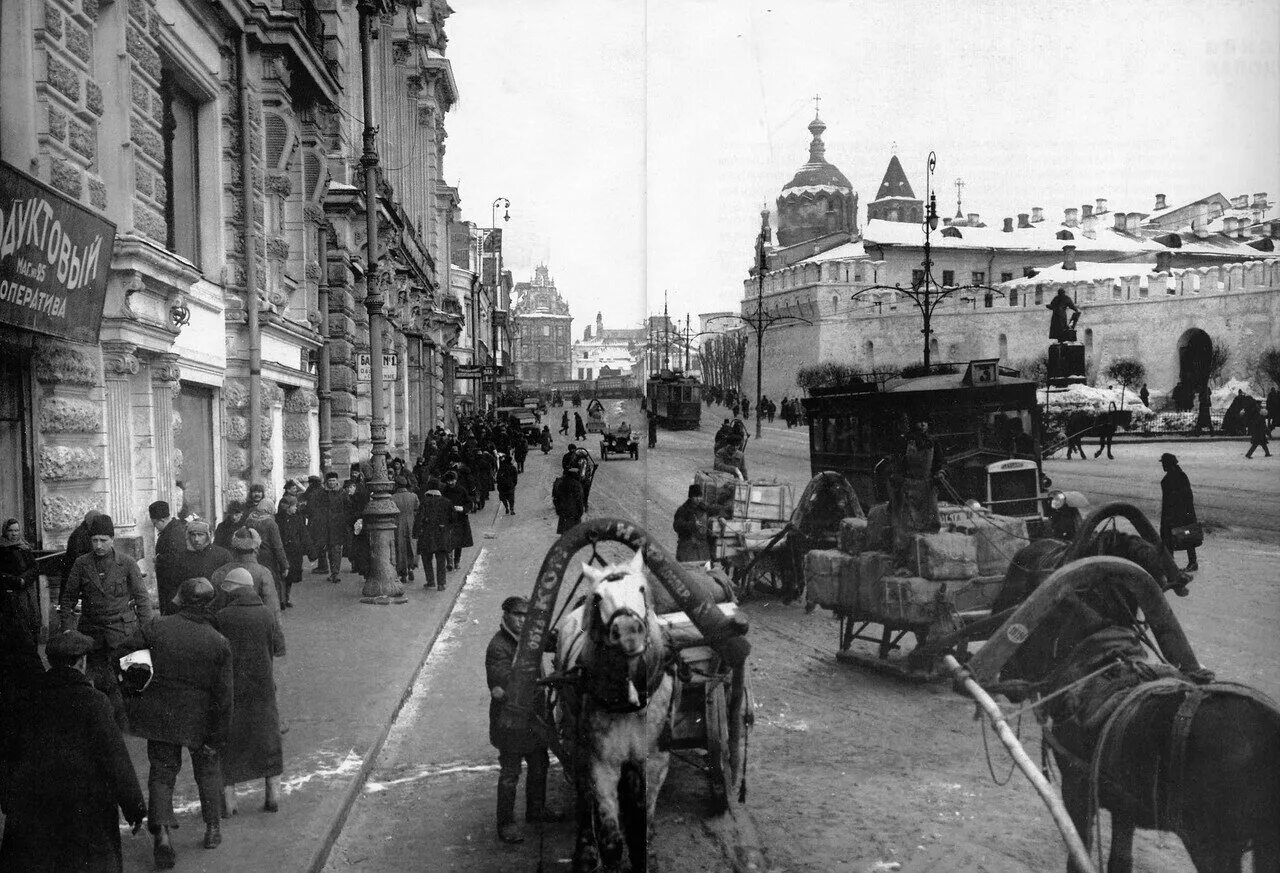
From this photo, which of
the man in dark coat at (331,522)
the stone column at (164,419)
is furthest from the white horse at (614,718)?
the man in dark coat at (331,522)

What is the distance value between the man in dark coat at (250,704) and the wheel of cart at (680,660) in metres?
1.66

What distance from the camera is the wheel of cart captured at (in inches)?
220

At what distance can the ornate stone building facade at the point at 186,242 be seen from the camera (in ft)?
26.4

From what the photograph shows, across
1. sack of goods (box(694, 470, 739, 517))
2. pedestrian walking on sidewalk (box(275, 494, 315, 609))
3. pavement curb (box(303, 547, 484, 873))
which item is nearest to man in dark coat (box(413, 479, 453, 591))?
pedestrian walking on sidewalk (box(275, 494, 315, 609))

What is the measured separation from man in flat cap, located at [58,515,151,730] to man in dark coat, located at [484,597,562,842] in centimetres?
292

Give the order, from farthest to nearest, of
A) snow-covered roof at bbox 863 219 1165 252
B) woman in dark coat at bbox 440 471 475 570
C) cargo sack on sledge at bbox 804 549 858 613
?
woman in dark coat at bbox 440 471 475 570 → snow-covered roof at bbox 863 219 1165 252 → cargo sack on sledge at bbox 804 549 858 613

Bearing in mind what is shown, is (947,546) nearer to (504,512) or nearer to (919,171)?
(919,171)

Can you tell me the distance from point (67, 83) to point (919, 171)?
7.65 meters

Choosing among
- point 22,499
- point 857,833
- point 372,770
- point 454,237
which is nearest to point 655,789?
point 857,833

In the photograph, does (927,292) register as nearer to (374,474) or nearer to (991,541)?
(991,541)

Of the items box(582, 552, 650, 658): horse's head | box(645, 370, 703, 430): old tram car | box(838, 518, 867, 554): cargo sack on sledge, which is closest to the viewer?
box(582, 552, 650, 658): horse's head

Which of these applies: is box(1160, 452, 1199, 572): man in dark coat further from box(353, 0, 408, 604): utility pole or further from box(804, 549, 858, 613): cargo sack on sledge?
box(353, 0, 408, 604): utility pole

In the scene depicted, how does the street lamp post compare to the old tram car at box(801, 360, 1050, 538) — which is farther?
the street lamp post

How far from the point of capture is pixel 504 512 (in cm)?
2389
